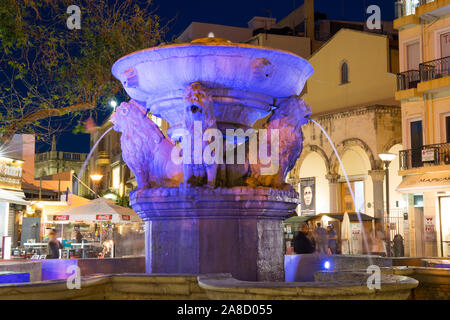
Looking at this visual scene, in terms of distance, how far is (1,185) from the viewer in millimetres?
30828

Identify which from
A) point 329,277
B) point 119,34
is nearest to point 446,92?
point 119,34

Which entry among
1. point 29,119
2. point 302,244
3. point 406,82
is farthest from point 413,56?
point 29,119

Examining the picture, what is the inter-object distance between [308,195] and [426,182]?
10846mm

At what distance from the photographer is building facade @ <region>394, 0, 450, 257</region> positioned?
81.5ft

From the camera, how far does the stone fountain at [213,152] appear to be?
7.38 metres

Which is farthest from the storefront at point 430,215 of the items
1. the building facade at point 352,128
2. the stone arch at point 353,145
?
the stone arch at point 353,145

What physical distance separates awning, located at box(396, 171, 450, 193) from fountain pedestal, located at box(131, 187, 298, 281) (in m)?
18.1

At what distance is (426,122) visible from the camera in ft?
85.7

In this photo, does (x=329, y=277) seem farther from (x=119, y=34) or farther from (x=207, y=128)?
(x=119, y=34)

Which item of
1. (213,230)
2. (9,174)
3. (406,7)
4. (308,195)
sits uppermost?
(406,7)

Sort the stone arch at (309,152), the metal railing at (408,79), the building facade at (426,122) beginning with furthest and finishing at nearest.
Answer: the stone arch at (309,152)
the metal railing at (408,79)
the building facade at (426,122)

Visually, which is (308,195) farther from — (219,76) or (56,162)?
(56,162)

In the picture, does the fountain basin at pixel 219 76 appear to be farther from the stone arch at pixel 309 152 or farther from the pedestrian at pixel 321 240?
the stone arch at pixel 309 152

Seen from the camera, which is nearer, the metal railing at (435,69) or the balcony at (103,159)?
the metal railing at (435,69)
